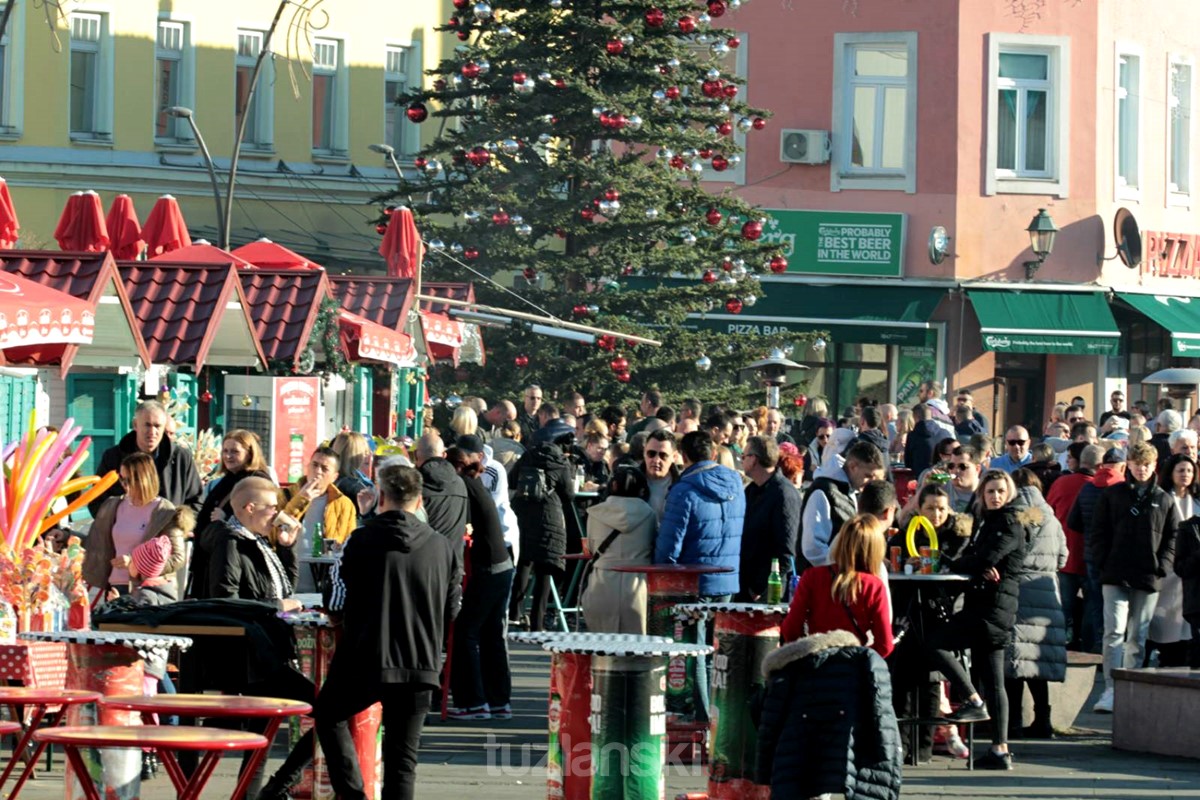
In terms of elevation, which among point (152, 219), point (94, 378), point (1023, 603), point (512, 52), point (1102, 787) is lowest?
point (1102, 787)

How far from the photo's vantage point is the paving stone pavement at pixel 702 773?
12.1 metres

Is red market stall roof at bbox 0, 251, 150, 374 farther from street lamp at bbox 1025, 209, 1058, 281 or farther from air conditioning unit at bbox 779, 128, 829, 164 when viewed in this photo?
street lamp at bbox 1025, 209, 1058, 281

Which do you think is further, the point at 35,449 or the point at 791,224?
the point at 791,224

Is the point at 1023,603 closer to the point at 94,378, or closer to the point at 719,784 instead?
the point at 719,784

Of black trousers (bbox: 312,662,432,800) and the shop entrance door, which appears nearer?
black trousers (bbox: 312,662,432,800)

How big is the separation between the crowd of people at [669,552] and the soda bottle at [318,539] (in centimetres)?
1

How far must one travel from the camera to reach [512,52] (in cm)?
2927

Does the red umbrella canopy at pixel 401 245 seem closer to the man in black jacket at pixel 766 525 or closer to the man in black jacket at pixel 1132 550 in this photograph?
the man in black jacket at pixel 1132 550

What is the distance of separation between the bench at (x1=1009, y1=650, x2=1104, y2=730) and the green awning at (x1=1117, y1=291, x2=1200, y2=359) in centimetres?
2207

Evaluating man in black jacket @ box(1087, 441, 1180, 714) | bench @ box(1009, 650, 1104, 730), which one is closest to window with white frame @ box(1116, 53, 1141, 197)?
man in black jacket @ box(1087, 441, 1180, 714)

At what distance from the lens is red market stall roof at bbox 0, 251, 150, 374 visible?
17.9m

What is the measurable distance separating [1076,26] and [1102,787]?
25580mm

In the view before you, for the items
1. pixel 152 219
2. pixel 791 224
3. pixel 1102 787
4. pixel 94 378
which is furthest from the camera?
pixel 791 224

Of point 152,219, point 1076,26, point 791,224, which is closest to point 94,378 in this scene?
point 152,219
